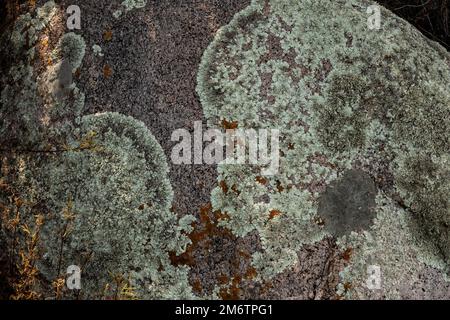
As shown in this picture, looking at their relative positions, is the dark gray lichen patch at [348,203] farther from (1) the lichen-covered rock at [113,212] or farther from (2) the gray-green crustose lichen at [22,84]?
(2) the gray-green crustose lichen at [22,84]

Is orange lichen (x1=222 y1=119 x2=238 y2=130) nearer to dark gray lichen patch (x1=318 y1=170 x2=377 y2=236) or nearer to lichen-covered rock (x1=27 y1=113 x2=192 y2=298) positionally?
lichen-covered rock (x1=27 y1=113 x2=192 y2=298)

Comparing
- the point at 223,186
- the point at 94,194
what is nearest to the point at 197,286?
the point at 223,186

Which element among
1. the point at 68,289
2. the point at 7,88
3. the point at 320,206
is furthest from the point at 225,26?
the point at 68,289

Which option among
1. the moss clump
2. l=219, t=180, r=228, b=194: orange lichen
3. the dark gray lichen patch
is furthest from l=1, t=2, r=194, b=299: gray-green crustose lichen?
the dark gray lichen patch

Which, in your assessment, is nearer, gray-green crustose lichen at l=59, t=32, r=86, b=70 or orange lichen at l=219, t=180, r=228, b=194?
orange lichen at l=219, t=180, r=228, b=194

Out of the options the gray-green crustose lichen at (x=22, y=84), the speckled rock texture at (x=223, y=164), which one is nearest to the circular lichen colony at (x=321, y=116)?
the speckled rock texture at (x=223, y=164)

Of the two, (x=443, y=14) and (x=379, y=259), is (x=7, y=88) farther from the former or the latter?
(x=443, y=14)
